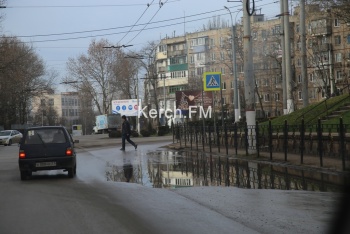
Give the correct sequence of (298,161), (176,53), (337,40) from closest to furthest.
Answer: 1. (298,161)
2. (337,40)
3. (176,53)

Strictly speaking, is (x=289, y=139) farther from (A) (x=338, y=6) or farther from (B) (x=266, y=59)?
(B) (x=266, y=59)

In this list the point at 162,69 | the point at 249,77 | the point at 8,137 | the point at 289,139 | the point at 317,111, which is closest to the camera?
the point at 289,139

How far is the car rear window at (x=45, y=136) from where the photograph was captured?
13.6 metres

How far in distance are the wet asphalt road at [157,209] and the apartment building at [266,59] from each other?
34.9 m

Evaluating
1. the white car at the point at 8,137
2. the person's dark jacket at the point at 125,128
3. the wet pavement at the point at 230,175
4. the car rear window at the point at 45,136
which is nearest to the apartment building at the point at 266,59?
the white car at the point at 8,137

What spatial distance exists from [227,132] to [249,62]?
4459 mm

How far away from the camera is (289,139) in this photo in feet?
59.8

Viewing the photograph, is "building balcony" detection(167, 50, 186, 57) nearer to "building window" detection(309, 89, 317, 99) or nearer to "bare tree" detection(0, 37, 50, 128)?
"building window" detection(309, 89, 317, 99)

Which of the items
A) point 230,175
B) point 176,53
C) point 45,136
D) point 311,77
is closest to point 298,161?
point 230,175

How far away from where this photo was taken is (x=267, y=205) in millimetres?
8500

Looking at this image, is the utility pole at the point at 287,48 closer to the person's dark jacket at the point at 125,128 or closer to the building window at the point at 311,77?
the person's dark jacket at the point at 125,128

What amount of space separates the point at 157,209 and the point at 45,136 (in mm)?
6513

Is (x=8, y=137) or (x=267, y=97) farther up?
(x=267, y=97)

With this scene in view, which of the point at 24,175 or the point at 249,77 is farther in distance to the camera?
the point at 249,77
